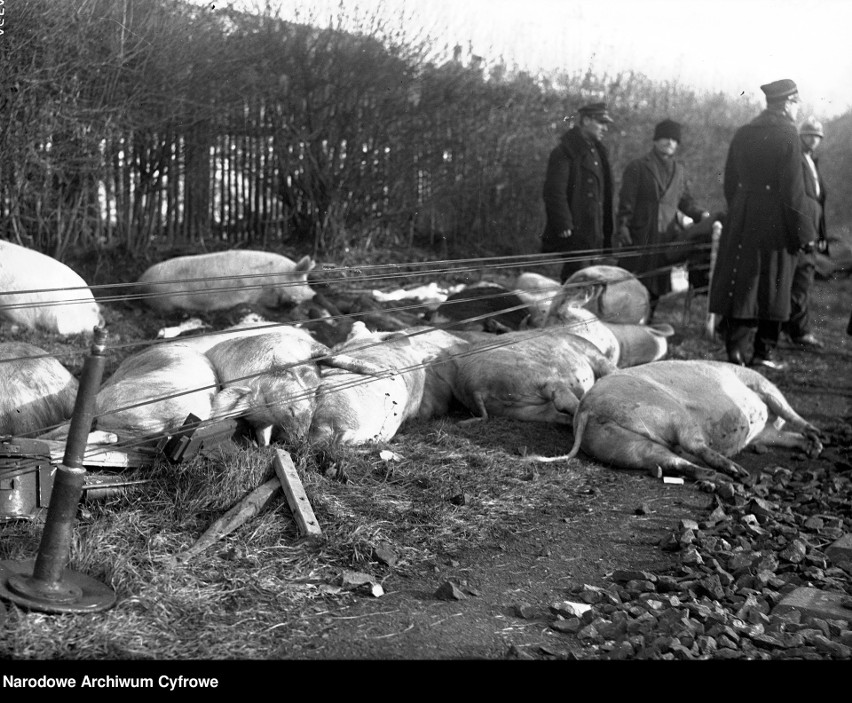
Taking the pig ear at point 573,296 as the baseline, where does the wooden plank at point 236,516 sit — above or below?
below

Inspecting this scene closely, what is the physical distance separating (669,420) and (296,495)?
8.20ft

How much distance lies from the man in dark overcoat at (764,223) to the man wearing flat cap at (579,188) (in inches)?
59.0

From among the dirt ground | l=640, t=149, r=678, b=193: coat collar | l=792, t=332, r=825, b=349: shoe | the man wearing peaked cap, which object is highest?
the man wearing peaked cap

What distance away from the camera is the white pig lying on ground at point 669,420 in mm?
5863

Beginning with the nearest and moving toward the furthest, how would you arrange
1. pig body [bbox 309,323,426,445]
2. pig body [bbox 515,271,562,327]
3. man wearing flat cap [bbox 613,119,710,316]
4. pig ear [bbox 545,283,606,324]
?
pig body [bbox 309,323,426,445] < pig body [bbox 515,271,562,327] < pig ear [bbox 545,283,606,324] < man wearing flat cap [bbox 613,119,710,316]

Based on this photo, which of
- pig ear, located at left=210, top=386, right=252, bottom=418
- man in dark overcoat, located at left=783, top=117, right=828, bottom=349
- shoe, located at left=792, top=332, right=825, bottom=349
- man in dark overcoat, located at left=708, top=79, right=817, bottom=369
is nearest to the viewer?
pig ear, located at left=210, top=386, right=252, bottom=418

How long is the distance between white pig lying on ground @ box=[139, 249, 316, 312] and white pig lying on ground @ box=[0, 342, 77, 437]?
3499 mm

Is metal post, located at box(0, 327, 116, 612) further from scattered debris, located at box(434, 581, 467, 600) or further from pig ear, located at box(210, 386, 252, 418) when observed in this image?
pig ear, located at box(210, 386, 252, 418)

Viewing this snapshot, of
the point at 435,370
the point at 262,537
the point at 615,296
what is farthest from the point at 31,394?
the point at 615,296

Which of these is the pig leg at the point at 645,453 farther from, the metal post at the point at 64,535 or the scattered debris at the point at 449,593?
the metal post at the point at 64,535

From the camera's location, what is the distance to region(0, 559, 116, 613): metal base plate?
3295mm

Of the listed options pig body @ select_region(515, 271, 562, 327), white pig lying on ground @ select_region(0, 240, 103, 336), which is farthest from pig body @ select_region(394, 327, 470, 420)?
white pig lying on ground @ select_region(0, 240, 103, 336)

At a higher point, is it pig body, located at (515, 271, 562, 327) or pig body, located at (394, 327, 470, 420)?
pig body, located at (515, 271, 562, 327)

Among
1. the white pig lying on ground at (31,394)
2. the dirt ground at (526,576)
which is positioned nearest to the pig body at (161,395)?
the white pig lying on ground at (31,394)
